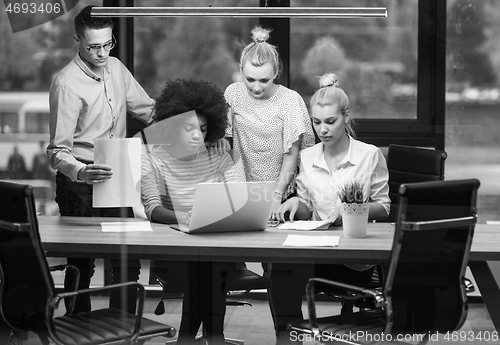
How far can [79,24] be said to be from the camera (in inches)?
142

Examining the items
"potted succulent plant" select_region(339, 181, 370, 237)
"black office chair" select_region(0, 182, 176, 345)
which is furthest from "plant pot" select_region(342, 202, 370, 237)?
"black office chair" select_region(0, 182, 176, 345)

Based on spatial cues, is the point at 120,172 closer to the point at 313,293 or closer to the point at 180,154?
the point at 180,154

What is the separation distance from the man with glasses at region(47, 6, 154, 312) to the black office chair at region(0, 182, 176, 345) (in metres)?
0.31

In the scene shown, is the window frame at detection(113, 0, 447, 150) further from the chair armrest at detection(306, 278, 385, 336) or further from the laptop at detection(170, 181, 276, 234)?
the chair armrest at detection(306, 278, 385, 336)

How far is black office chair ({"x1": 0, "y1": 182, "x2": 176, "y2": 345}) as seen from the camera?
2902mm

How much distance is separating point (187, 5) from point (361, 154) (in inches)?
42.0

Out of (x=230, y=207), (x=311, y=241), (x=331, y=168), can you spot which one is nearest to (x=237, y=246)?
(x=230, y=207)

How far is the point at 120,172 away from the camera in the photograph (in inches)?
141

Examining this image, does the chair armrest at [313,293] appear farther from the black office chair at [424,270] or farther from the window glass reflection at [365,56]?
the window glass reflection at [365,56]

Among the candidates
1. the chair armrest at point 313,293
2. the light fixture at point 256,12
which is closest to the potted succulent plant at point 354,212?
the chair armrest at point 313,293

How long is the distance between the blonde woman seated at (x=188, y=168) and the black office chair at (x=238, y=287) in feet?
0.11

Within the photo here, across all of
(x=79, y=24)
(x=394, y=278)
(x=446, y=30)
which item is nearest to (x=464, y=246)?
(x=394, y=278)

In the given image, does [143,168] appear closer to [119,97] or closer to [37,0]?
[119,97]

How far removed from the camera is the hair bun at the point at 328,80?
358 centimetres
